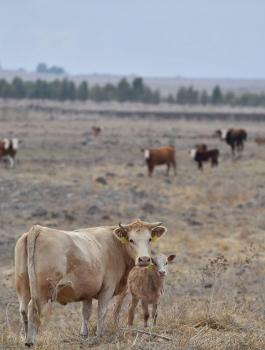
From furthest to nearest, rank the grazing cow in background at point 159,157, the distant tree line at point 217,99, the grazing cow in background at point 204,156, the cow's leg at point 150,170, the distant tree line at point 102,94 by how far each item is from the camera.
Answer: the distant tree line at point 217,99 → the distant tree line at point 102,94 → the grazing cow in background at point 204,156 → the grazing cow in background at point 159,157 → the cow's leg at point 150,170

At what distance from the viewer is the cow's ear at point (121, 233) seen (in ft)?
29.9

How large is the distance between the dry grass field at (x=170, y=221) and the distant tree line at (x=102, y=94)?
260ft

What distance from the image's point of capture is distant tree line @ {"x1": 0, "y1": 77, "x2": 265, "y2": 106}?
399 ft

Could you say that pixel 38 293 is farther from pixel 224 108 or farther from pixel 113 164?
pixel 224 108

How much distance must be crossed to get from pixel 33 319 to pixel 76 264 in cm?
71

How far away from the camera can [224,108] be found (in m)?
128

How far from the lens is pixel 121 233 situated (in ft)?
30.0

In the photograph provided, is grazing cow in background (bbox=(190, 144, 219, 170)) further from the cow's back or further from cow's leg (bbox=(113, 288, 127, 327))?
the cow's back

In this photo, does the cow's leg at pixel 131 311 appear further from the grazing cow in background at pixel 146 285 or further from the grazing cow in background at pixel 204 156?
the grazing cow in background at pixel 204 156

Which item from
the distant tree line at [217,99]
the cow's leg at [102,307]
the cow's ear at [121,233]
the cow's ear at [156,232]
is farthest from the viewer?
the distant tree line at [217,99]

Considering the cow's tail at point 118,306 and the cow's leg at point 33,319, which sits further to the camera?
the cow's tail at point 118,306

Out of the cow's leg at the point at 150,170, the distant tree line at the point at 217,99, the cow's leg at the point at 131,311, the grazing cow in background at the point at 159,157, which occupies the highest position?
the cow's leg at the point at 131,311

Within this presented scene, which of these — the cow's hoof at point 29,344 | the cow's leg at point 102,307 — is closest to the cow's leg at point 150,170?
the cow's leg at point 102,307

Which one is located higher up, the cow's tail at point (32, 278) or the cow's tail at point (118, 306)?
the cow's tail at point (32, 278)
